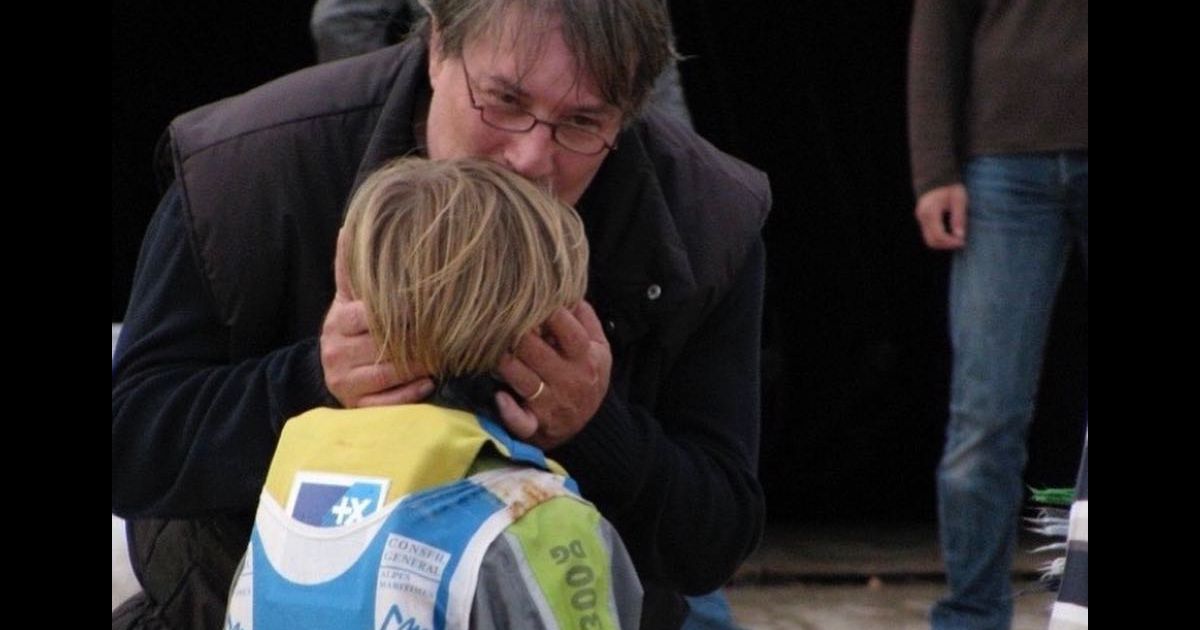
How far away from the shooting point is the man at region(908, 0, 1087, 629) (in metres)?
3.79

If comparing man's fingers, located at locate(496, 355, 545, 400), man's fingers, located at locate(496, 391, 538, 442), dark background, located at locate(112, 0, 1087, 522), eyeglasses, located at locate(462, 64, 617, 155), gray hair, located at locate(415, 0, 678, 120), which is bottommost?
dark background, located at locate(112, 0, 1087, 522)

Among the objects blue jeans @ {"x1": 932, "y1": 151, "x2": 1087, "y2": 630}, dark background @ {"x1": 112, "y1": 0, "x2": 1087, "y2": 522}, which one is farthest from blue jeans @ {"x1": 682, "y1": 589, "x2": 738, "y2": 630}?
dark background @ {"x1": 112, "y1": 0, "x2": 1087, "y2": 522}

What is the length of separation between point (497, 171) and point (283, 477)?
0.36 metres

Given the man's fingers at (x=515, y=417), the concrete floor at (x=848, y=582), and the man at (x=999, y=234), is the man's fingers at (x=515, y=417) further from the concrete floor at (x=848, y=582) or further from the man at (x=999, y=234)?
the concrete floor at (x=848, y=582)

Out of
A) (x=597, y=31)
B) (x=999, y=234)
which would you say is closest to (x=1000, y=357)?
(x=999, y=234)

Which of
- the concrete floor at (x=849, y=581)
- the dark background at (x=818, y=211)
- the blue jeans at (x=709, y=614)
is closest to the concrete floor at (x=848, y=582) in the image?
the concrete floor at (x=849, y=581)

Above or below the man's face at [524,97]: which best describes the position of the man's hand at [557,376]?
below

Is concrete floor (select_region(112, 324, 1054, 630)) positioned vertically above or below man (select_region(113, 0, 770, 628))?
below

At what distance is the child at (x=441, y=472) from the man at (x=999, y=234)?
170 centimetres

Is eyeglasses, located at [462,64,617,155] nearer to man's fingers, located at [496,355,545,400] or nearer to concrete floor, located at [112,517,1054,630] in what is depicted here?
man's fingers, located at [496,355,545,400]

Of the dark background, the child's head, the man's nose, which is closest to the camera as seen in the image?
the child's head

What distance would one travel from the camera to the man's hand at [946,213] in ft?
12.6

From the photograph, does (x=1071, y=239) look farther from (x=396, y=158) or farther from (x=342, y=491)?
(x=342, y=491)
